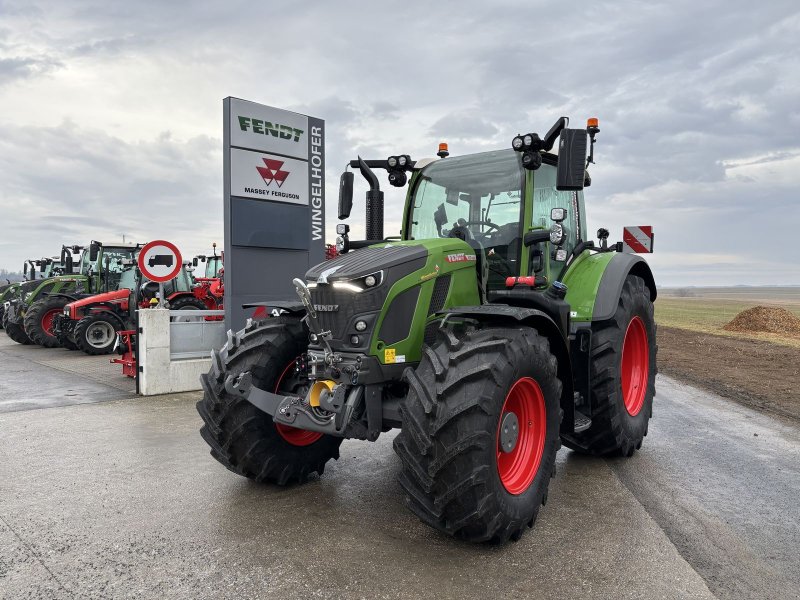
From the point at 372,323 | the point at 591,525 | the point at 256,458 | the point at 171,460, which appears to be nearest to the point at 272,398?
the point at 256,458

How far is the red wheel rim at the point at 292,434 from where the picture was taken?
181 inches

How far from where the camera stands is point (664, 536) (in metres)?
3.83

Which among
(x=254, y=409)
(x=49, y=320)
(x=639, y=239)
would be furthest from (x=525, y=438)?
(x=49, y=320)

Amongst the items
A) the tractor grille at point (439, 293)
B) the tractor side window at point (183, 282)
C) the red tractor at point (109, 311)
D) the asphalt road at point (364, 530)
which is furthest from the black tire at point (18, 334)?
the tractor grille at point (439, 293)

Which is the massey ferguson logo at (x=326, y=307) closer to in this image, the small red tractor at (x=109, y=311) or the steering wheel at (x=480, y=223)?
the steering wheel at (x=480, y=223)

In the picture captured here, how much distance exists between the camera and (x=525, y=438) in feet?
13.4

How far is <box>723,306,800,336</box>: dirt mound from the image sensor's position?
17.9m

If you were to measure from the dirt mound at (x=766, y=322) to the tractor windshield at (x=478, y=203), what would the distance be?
1575 cm

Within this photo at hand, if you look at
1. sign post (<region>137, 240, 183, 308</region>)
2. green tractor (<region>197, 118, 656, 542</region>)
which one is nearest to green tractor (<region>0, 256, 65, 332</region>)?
sign post (<region>137, 240, 183, 308</region>)

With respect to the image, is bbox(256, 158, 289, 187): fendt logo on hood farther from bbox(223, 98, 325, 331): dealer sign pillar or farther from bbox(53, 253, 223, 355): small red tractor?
bbox(53, 253, 223, 355): small red tractor

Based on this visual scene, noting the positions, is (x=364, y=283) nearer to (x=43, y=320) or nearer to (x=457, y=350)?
(x=457, y=350)

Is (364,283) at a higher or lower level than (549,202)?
lower

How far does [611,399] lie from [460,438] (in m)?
2.26

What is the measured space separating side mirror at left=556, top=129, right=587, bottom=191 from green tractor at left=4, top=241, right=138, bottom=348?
49.2 ft
